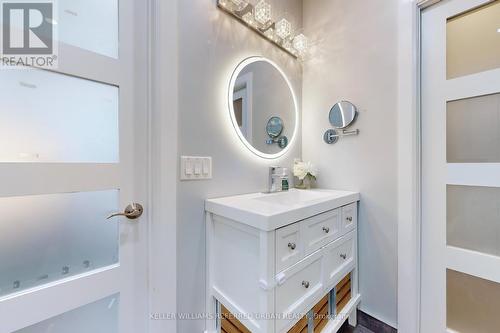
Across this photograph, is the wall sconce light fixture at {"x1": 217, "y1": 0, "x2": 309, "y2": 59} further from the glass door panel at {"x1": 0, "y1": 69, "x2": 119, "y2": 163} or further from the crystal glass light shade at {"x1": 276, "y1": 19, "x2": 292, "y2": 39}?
the glass door panel at {"x1": 0, "y1": 69, "x2": 119, "y2": 163}

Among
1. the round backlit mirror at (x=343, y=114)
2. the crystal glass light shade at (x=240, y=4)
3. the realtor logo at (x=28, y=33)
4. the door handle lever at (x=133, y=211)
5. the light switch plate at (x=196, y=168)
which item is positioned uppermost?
the crystal glass light shade at (x=240, y=4)

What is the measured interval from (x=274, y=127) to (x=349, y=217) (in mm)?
756

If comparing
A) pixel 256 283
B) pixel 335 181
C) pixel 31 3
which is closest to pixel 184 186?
pixel 256 283

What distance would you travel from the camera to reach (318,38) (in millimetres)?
1604

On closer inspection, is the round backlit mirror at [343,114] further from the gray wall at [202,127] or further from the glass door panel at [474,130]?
the gray wall at [202,127]

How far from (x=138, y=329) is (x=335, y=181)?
4.56 feet

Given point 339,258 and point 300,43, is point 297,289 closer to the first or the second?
point 339,258

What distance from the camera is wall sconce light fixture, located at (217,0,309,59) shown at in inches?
47.0

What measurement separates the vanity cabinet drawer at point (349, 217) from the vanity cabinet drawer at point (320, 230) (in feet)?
0.22

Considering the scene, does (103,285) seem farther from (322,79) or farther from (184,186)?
(322,79)

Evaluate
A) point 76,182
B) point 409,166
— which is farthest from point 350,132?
point 76,182

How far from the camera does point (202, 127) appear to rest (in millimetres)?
1083

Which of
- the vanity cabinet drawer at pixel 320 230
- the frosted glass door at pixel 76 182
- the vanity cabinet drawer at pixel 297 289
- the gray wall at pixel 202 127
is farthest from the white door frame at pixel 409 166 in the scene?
the frosted glass door at pixel 76 182

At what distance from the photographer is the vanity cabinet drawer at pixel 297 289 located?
32.7 inches
